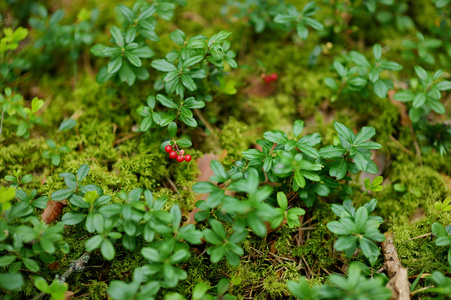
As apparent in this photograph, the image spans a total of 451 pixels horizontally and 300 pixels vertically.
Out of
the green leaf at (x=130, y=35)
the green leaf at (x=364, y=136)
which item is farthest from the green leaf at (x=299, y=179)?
the green leaf at (x=130, y=35)

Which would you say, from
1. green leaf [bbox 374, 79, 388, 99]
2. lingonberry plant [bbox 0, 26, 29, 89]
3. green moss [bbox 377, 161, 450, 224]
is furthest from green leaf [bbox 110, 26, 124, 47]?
green moss [bbox 377, 161, 450, 224]

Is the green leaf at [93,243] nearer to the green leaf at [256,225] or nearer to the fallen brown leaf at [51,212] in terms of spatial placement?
the fallen brown leaf at [51,212]

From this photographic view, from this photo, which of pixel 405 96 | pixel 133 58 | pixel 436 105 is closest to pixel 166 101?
pixel 133 58

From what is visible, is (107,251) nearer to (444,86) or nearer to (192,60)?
(192,60)

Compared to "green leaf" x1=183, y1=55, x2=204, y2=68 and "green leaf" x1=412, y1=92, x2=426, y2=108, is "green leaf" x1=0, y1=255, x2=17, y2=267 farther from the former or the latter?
"green leaf" x1=412, y1=92, x2=426, y2=108

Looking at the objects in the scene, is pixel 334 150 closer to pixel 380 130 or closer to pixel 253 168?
pixel 253 168
